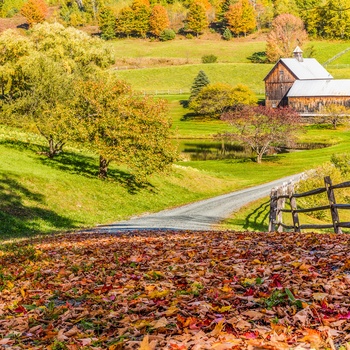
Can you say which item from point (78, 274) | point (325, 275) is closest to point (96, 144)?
point (78, 274)

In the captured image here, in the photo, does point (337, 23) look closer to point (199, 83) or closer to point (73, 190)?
point (199, 83)

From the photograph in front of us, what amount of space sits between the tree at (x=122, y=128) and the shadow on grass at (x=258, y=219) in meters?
8.58

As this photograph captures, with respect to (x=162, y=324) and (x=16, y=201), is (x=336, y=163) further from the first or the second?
(x=162, y=324)

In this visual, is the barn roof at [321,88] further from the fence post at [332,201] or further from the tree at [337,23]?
the fence post at [332,201]

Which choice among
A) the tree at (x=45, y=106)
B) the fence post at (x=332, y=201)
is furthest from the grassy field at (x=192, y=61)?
the fence post at (x=332, y=201)

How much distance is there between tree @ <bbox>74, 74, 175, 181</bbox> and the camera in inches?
1550

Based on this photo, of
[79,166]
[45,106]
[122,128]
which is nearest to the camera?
[122,128]

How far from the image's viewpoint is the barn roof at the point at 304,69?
123894 mm

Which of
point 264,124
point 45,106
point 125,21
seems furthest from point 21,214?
point 125,21

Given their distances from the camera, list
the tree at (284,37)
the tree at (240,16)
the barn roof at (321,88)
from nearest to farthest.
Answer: the barn roof at (321,88) < the tree at (284,37) < the tree at (240,16)

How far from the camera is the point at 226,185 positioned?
51.2 metres

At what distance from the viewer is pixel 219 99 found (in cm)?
11388

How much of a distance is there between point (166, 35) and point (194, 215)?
6809 inches

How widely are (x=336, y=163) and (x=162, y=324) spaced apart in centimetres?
4662
